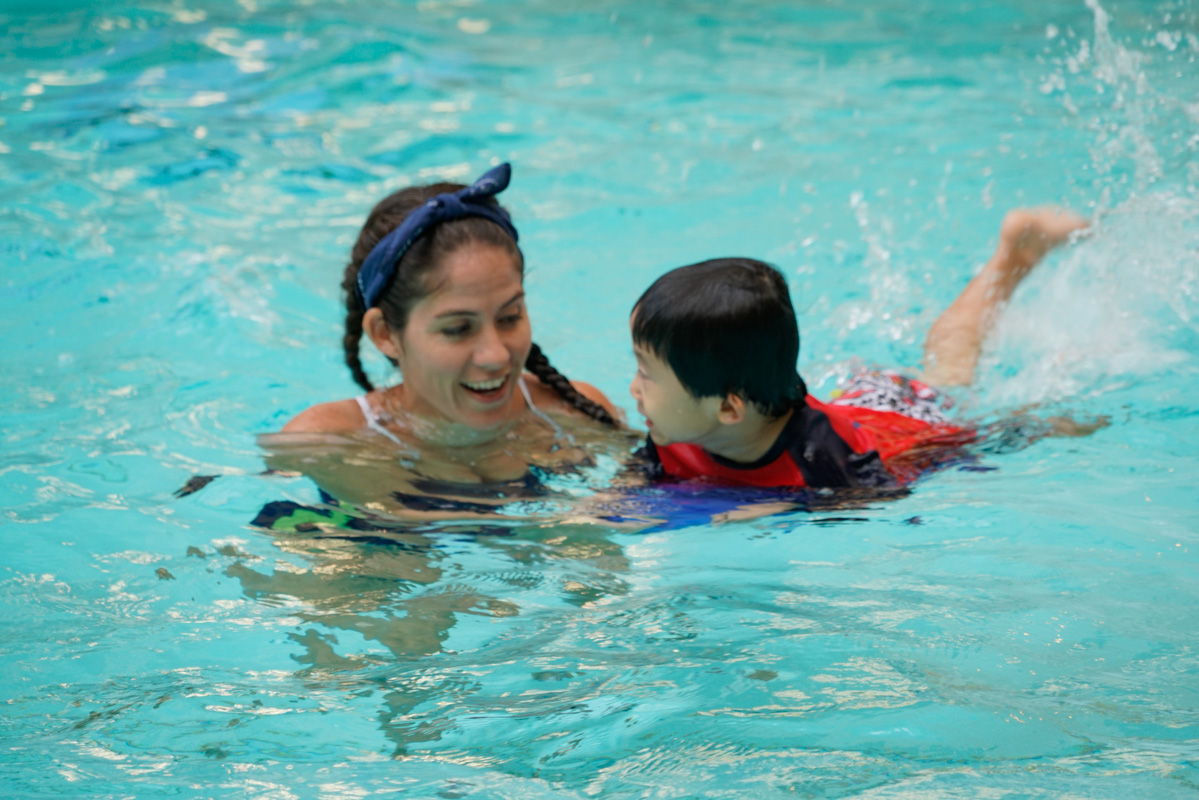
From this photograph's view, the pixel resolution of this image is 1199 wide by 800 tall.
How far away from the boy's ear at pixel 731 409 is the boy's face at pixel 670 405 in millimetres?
15

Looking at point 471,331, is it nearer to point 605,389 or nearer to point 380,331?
point 380,331

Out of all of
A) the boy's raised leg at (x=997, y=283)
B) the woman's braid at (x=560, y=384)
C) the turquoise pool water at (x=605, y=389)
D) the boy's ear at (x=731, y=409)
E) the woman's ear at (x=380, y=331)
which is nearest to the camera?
the turquoise pool water at (x=605, y=389)

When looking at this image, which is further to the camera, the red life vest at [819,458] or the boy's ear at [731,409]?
the red life vest at [819,458]

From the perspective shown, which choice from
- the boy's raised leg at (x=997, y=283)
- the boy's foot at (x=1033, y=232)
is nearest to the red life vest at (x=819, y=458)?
the boy's raised leg at (x=997, y=283)

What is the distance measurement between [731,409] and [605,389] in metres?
1.82

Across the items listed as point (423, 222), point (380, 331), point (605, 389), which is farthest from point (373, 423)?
point (605, 389)

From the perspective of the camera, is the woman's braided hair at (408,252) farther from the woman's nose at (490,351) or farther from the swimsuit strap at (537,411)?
the woman's nose at (490,351)

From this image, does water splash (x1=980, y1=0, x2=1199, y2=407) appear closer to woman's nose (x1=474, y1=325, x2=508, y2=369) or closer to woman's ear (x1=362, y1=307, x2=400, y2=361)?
woman's nose (x1=474, y1=325, x2=508, y2=369)

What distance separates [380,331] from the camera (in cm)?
354

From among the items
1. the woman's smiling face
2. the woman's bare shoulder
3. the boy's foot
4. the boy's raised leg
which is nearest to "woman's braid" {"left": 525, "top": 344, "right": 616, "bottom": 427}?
the woman's smiling face

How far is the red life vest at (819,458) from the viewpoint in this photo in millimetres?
3414

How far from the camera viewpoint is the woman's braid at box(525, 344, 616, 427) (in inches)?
154

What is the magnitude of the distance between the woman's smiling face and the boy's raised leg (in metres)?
2.24

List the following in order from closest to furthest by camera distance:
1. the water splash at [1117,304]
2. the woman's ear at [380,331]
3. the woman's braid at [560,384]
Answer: the woman's ear at [380,331], the woman's braid at [560,384], the water splash at [1117,304]
